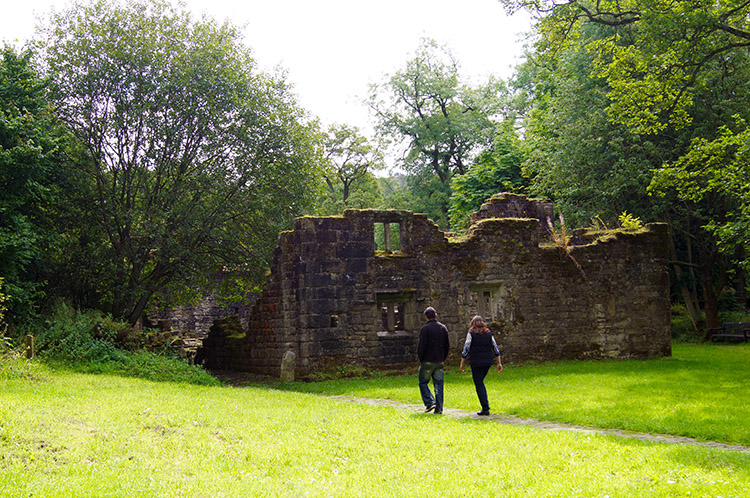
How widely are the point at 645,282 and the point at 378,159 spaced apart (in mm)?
31519

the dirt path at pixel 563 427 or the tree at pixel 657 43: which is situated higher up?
the tree at pixel 657 43

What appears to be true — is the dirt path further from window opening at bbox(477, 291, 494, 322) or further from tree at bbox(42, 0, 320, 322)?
tree at bbox(42, 0, 320, 322)

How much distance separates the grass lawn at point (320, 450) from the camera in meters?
5.75

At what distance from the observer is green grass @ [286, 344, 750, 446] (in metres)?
9.57

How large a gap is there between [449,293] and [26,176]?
1133cm

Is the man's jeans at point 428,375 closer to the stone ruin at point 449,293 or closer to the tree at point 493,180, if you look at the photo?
the stone ruin at point 449,293

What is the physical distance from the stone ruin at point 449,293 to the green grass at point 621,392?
82 cm

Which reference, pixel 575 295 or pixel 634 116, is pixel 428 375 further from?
pixel 634 116

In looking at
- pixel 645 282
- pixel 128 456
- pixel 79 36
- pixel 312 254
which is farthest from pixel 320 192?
pixel 128 456

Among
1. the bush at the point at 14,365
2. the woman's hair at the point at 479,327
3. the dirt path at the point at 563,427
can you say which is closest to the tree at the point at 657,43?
the woman's hair at the point at 479,327

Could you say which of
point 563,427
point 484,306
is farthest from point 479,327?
point 484,306

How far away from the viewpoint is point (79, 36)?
706 inches

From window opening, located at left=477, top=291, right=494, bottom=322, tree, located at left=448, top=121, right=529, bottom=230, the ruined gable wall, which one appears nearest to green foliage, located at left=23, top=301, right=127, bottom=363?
the ruined gable wall

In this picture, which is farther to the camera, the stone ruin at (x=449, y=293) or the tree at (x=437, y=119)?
the tree at (x=437, y=119)
